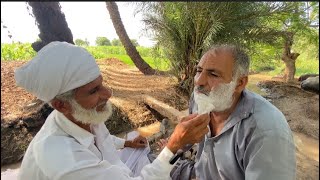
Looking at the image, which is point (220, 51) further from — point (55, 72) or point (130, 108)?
point (130, 108)

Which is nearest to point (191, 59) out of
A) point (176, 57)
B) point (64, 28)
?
point (176, 57)

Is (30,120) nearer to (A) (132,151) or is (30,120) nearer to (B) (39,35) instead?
(B) (39,35)

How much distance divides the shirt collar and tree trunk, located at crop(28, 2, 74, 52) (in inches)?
142

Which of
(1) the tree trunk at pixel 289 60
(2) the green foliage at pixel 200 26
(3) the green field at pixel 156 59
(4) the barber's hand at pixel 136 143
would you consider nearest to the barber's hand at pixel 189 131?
(4) the barber's hand at pixel 136 143

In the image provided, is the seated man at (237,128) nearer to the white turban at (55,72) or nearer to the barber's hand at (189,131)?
the barber's hand at (189,131)

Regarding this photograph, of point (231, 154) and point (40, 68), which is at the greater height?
point (40, 68)

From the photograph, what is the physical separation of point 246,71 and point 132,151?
1.25m

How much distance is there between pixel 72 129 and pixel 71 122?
49mm

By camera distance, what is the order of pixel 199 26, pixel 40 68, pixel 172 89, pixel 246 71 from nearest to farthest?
pixel 40 68
pixel 246 71
pixel 199 26
pixel 172 89

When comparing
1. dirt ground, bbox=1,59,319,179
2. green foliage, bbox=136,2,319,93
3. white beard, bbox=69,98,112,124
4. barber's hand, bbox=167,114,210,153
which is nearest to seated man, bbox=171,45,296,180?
barber's hand, bbox=167,114,210,153

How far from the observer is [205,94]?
2201mm

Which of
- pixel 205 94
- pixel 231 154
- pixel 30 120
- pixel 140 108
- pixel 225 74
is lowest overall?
pixel 140 108

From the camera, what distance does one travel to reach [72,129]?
6.20ft

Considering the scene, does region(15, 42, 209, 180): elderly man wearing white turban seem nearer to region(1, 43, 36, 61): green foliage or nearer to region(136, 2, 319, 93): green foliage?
region(136, 2, 319, 93): green foliage
